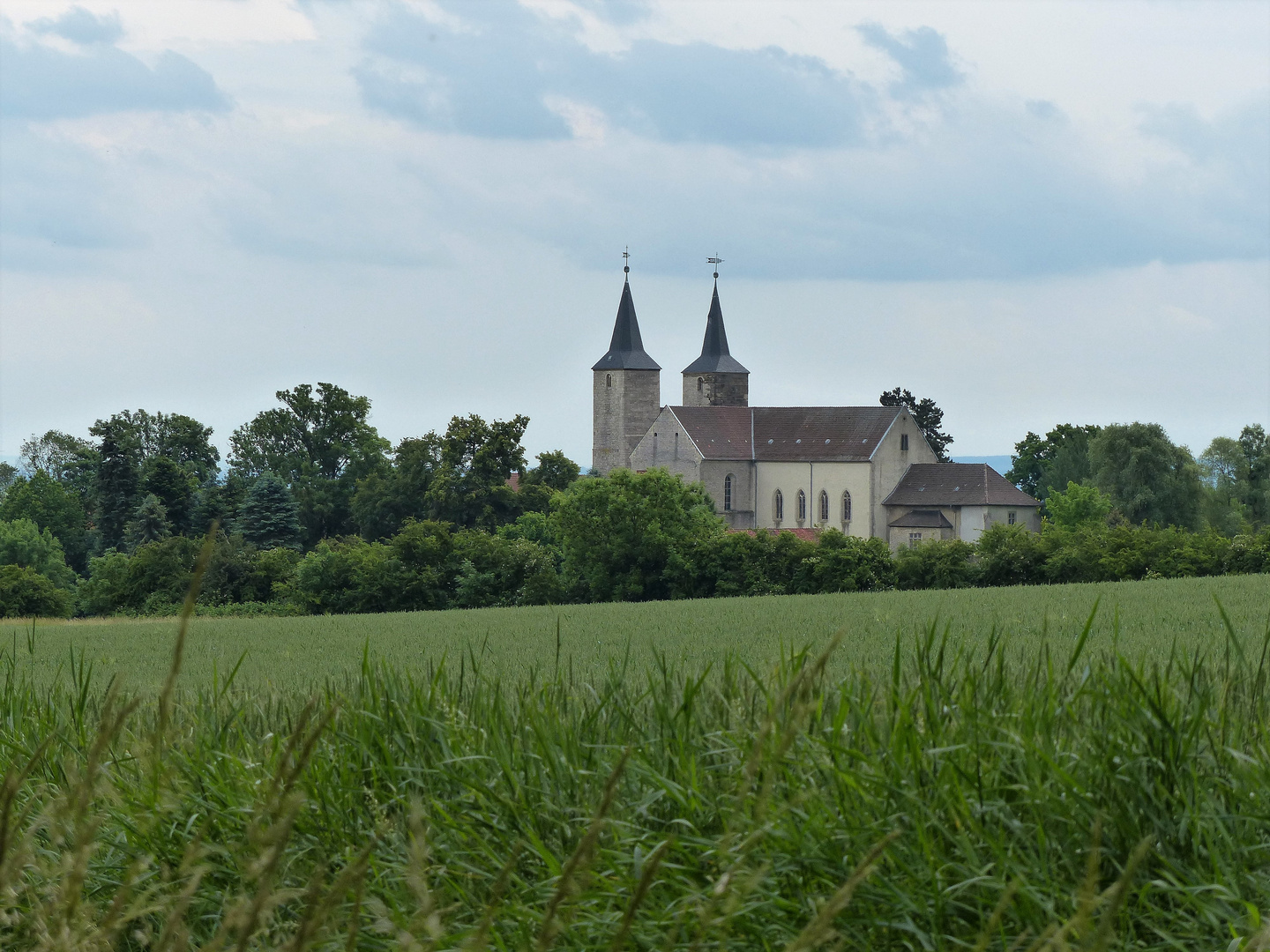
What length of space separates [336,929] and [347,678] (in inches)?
80.2

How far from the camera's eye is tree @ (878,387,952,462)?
97.4m

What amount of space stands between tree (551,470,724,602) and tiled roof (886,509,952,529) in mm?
30057

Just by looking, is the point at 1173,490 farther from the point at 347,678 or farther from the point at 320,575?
the point at 347,678

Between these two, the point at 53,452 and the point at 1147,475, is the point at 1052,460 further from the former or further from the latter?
the point at 53,452

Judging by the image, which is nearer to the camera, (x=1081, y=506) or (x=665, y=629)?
(x=665, y=629)

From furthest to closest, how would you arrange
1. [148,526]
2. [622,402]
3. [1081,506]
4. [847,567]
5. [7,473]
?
[7,473] < [622,402] < [1081,506] < [148,526] < [847,567]

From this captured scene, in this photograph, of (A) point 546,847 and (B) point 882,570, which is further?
(B) point 882,570

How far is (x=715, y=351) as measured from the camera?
104500 millimetres

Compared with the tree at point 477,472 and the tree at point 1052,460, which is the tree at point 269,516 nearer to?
the tree at point 477,472

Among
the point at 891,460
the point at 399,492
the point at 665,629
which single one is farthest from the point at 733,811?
the point at 891,460

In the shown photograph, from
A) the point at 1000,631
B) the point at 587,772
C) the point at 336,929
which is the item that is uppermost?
the point at 1000,631

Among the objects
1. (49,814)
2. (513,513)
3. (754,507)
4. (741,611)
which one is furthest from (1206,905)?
(754,507)

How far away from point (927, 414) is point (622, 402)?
21.5m

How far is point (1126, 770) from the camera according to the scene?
352 centimetres
